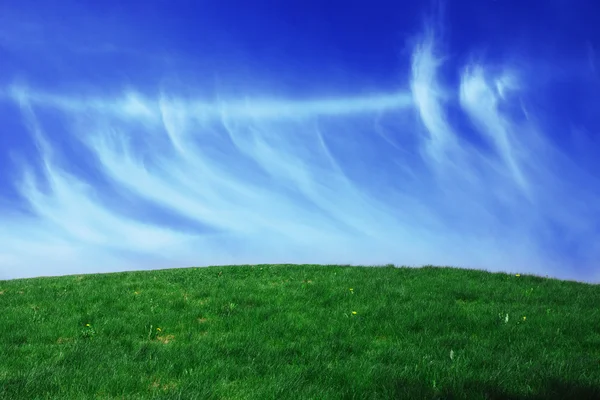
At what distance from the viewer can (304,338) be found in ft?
30.8

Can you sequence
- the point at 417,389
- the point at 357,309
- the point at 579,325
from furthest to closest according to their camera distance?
the point at 357,309
the point at 579,325
the point at 417,389

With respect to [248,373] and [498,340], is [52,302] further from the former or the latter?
[498,340]

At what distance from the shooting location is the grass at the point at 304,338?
701 centimetres

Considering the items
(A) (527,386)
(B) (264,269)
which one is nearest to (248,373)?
(A) (527,386)

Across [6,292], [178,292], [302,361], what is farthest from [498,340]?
[6,292]

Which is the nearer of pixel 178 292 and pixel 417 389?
pixel 417 389

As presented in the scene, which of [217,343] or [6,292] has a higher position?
[6,292]

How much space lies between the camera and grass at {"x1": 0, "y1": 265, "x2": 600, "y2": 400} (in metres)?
7.01

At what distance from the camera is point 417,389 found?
678cm

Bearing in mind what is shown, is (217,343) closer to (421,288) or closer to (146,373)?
(146,373)

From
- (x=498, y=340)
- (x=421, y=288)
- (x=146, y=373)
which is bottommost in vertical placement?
(x=146, y=373)

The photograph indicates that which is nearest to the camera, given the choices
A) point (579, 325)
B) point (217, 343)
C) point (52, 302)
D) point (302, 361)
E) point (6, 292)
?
point (302, 361)

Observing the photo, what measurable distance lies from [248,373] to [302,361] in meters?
1.05

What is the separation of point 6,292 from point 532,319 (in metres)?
14.9
